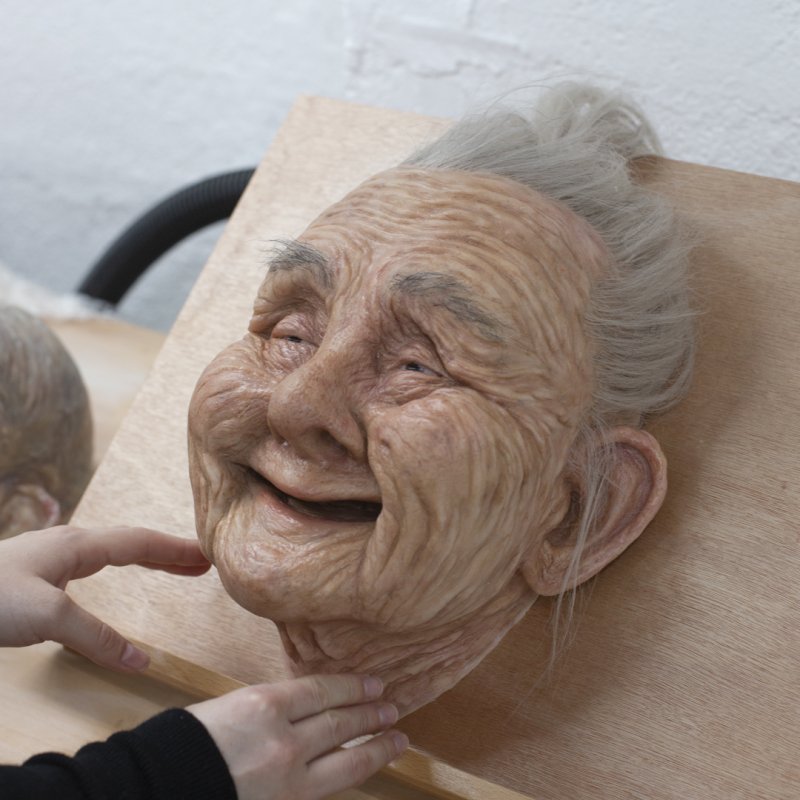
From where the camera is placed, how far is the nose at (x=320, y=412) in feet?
3.23

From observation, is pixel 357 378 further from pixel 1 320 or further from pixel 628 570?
pixel 1 320

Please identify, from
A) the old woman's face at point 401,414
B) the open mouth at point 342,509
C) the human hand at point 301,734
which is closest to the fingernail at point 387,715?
the human hand at point 301,734

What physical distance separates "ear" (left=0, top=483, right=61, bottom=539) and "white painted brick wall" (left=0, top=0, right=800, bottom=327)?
36.1 inches

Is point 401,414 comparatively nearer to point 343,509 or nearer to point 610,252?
point 343,509

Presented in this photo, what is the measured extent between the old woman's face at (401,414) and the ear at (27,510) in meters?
0.71

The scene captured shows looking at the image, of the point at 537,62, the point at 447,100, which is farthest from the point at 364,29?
the point at 537,62

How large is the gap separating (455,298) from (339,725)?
45 cm

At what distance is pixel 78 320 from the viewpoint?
235cm

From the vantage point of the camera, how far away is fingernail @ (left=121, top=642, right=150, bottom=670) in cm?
128

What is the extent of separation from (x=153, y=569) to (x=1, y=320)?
571mm

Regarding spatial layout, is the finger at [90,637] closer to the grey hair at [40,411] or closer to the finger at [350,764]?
the finger at [350,764]

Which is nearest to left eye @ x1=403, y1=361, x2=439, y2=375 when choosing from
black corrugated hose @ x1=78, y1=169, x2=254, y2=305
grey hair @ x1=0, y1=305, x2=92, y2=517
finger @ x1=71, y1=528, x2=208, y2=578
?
finger @ x1=71, y1=528, x2=208, y2=578

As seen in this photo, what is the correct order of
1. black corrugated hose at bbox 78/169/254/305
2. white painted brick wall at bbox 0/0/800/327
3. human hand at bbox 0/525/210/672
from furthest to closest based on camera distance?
1. black corrugated hose at bbox 78/169/254/305
2. white painted brick wall at bbox 0/0/800/327
3. human hand at bbox 0/525/210/672

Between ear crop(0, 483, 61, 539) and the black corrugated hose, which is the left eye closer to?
ear crop(0, 483, 61, 539)
